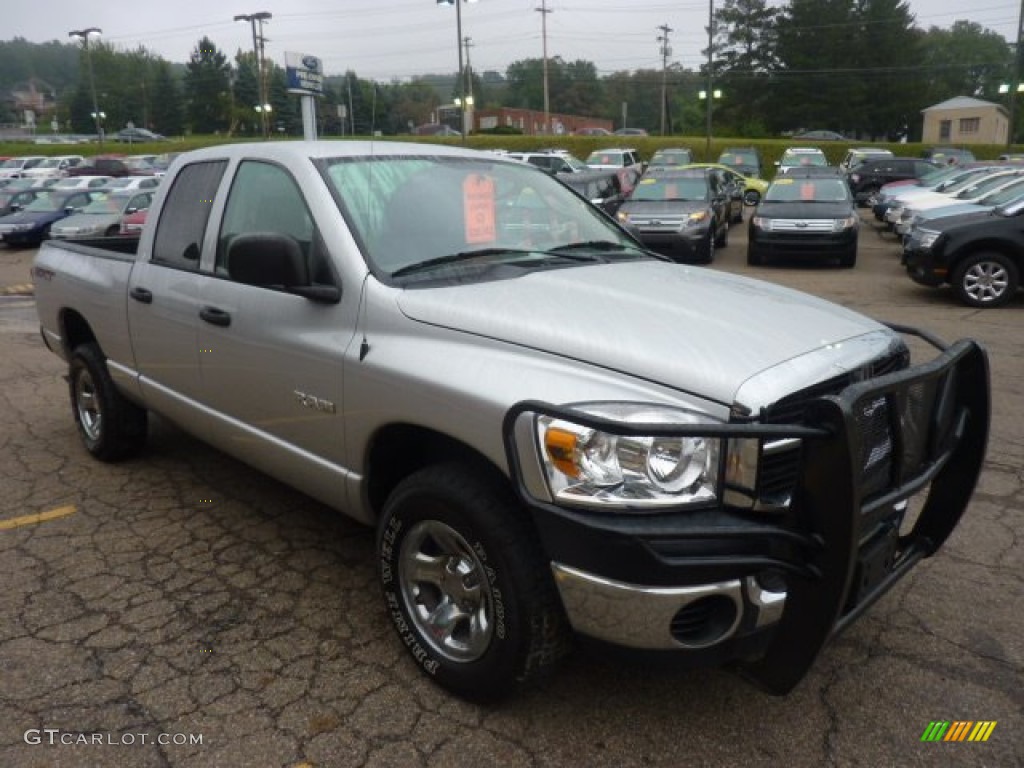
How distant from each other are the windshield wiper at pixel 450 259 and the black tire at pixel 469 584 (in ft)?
2.54

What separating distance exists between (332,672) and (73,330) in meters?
3.41

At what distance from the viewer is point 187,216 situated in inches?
162

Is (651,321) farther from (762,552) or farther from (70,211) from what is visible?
(70,211)

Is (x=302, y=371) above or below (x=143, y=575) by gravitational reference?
above

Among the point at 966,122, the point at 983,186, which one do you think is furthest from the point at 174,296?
the point at 966,122

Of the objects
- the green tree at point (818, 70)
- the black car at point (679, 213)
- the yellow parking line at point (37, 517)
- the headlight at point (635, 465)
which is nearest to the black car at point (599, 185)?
the black car at point (679, 213)

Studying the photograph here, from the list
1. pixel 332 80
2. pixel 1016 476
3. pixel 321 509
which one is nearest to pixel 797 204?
pixel 1016 476

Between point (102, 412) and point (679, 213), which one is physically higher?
point (679, 213)

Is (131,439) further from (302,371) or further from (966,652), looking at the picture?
(966,652)

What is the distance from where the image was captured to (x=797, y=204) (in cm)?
1505

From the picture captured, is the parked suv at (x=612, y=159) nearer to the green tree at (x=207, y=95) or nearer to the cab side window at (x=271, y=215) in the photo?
the cab side window at (x=271, y=215)

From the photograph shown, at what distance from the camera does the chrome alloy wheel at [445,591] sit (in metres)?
2.70

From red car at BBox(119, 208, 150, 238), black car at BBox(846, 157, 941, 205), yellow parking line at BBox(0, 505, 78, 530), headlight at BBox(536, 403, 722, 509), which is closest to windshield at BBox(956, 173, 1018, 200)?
black car at BBox(846, 157, 941, 205)

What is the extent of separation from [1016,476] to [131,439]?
5.13 meters
